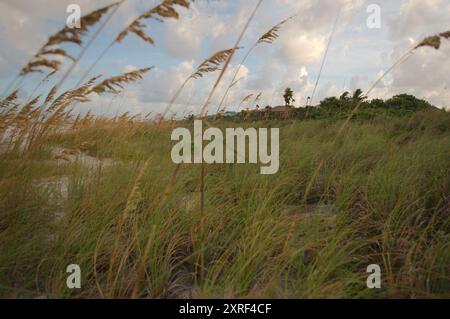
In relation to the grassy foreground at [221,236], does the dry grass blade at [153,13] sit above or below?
above

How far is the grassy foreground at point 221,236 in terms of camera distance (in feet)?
4.72

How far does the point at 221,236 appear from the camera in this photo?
1826 mm

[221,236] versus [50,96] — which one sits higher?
[50,96]

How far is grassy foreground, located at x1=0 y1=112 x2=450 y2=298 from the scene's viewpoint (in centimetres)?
144

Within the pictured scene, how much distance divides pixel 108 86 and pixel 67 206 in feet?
3.02

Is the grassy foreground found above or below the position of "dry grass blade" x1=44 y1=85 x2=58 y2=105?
below

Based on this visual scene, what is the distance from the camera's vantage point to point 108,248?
5.51 feet

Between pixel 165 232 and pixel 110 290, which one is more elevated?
pixel 165 232

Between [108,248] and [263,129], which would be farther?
[263,129]

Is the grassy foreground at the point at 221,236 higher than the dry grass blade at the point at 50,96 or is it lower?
lower

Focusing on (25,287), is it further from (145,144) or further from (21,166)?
(145,144)

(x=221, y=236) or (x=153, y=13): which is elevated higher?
(x=153, y=13)
